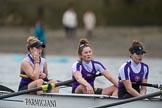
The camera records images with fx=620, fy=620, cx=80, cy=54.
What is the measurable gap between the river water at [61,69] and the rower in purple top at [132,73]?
2565 millimetres

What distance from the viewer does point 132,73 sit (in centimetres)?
1138

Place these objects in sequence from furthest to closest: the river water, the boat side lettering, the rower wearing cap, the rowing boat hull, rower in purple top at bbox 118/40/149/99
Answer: the river water, the rower wearing cap, the boat side lettering, rower in purple top at bbox 118/40/149/99, the rowing boat hull

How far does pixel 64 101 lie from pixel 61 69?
1029 cm

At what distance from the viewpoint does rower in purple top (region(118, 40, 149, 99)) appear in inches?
444

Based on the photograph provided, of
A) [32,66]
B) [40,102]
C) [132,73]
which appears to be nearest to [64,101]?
[40,102]

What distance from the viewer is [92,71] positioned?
39.7ft

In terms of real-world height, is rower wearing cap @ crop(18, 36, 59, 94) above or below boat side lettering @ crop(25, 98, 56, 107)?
above

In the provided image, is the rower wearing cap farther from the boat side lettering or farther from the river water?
the river water

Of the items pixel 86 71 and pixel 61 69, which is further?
pixel 61 69

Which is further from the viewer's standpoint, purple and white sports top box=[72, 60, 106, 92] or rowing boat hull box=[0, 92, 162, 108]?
purple and white sports top box=[72, 60, 106, 92]

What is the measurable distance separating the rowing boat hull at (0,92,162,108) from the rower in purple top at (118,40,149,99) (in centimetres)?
26

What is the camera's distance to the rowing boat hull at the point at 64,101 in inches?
436

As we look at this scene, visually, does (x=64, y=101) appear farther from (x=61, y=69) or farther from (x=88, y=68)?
(x=61, y=69)

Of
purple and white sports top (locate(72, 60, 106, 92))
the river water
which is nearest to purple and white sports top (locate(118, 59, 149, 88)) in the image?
purple and white sports top (locate(72, 60, 106, 92))
